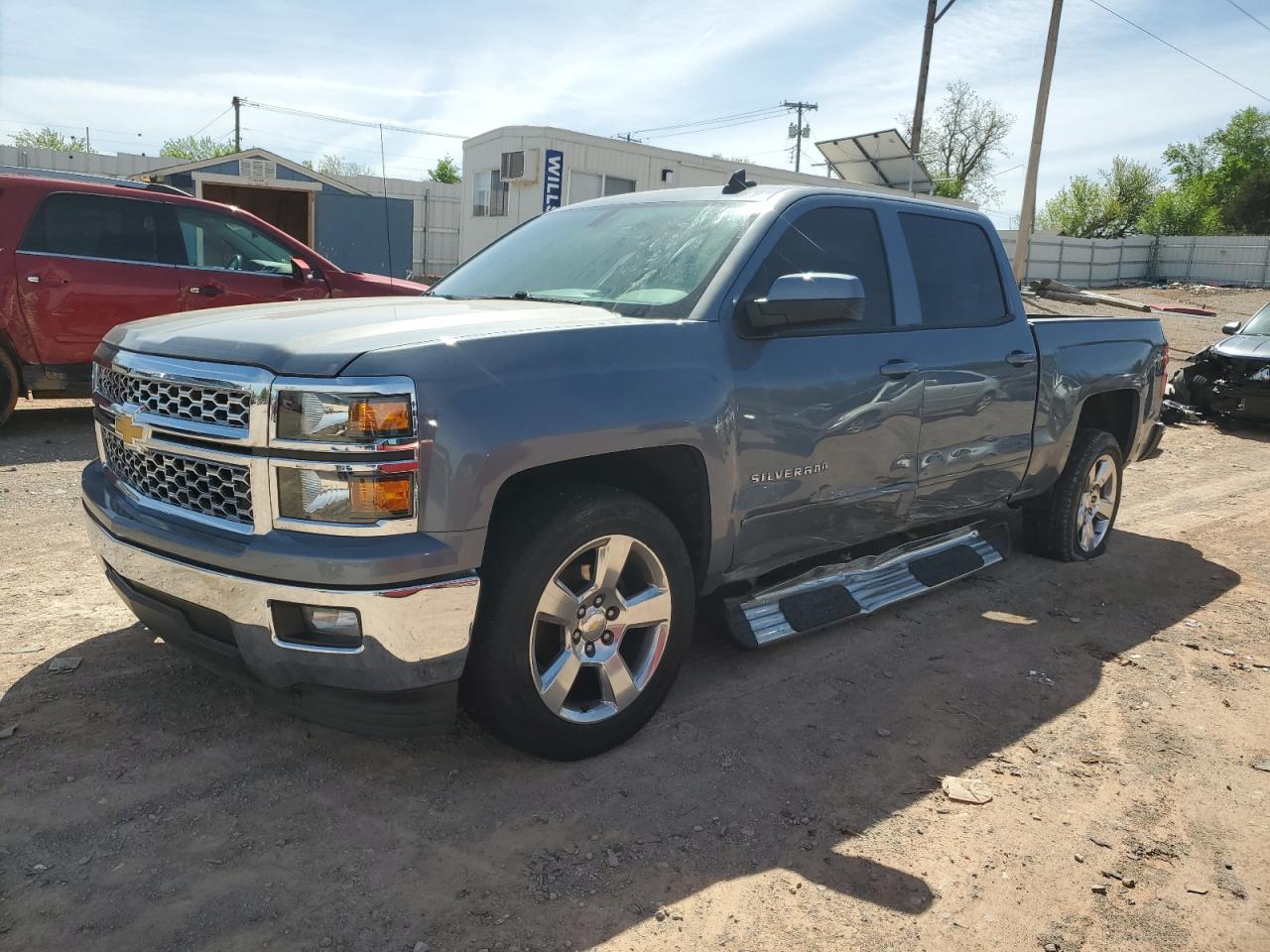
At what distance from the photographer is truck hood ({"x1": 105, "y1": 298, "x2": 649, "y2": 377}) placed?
106 inches

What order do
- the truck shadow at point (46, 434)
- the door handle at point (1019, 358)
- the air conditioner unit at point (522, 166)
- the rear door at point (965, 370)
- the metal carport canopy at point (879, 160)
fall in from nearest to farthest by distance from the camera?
1. the rear door at point (965, 370)
2. the door handle at point (1019, 358)
3. the truck shadow at point (46, 434)
4. the air conditioner unit at point (522, 166)
5. the metal carport canopy at point (879, 160)

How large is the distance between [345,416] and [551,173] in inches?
636

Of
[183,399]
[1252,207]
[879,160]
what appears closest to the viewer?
[183,399]

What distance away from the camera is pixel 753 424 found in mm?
3492

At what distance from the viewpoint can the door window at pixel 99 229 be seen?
7.51 m

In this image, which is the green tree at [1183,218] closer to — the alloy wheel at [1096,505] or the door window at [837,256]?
the alloy wheel at [1096,505]

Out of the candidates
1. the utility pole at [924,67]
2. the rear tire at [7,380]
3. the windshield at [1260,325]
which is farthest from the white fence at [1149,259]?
the rear tire at [7,380]

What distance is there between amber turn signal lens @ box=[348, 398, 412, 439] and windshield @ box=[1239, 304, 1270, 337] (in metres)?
12.8

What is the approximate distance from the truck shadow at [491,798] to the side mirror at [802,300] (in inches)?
57.1

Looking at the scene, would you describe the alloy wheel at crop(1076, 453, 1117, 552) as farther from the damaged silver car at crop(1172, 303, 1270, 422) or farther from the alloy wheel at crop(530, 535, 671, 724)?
the damaged silver car at crop(1172, 303, 1270, 422)

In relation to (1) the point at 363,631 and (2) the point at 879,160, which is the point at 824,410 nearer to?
(1) the point at 363,631

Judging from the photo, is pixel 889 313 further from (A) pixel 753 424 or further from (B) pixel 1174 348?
(B) pixel 1174 348

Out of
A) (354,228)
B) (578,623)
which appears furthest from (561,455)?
(354,228)

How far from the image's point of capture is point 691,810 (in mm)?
2986
